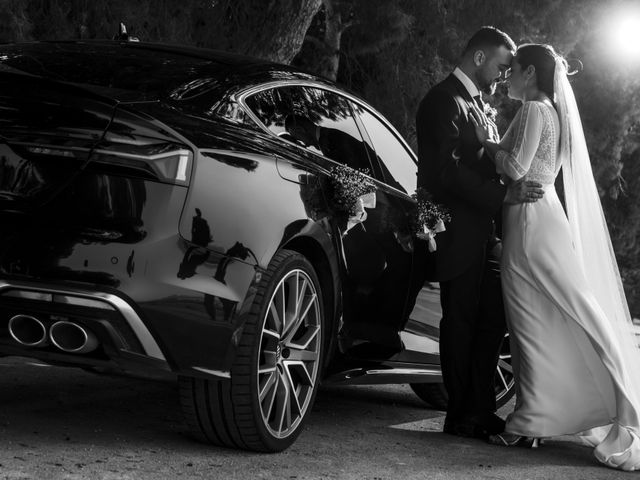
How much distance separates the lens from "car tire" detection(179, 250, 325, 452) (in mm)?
4391

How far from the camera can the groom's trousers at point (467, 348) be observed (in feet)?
19.1

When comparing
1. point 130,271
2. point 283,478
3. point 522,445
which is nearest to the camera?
point 130,271

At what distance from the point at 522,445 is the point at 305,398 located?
1.37 metres

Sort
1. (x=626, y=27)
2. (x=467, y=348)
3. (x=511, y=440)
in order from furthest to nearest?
(x=626, y=27), (x=467, y=348), (x=511, y=440)

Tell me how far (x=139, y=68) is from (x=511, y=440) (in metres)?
2.55

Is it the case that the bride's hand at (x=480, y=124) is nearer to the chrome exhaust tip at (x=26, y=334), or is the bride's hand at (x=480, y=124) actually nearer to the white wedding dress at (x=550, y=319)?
the white wedding dress at (x=550, y=319)

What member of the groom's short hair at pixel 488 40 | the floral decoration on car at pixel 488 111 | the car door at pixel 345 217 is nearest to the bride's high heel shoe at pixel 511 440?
the car door at pixel 345 217

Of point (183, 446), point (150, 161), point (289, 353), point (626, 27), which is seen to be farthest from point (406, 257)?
point (626, 27)

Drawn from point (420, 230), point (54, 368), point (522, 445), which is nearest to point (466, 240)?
point (420, 230)

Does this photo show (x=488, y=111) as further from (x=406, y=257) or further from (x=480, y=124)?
(x=406, y=257)

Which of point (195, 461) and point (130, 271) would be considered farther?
point (195, 461)

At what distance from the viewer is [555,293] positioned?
572 cm

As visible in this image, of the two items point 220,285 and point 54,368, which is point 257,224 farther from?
point 54,368

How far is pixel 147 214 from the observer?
13.1 feet
